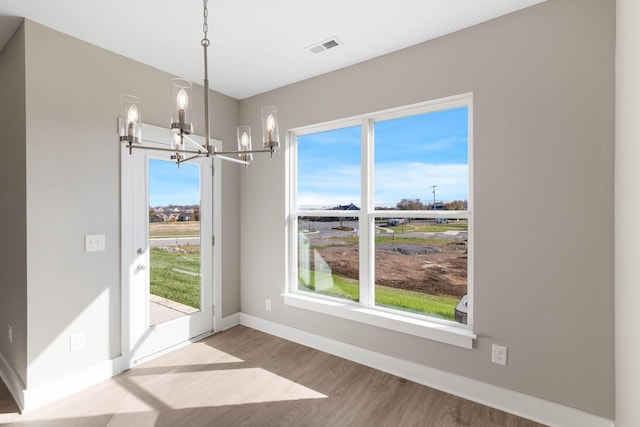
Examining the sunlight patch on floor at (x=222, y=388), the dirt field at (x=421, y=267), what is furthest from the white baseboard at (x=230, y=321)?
the dirt field at (x=421, y=267)

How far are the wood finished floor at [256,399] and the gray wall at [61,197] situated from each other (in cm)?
31

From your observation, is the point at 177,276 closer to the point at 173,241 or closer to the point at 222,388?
the point at 173,241

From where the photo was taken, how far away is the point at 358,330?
2848 mm

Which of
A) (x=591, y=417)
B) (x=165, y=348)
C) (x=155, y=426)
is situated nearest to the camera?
(x=591, y=417)

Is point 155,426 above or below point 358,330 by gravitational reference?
below

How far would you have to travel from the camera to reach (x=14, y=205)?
2.33 metres

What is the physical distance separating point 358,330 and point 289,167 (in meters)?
1.82

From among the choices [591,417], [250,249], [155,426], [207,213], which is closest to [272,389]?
[155,426]

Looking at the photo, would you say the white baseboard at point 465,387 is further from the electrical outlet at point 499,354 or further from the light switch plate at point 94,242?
the light switch plate at point 94,242

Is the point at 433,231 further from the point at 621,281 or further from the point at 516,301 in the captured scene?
the point at 621,281

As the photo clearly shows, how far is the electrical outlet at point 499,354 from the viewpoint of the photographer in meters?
2.16

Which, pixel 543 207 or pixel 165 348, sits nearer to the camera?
pixel 543 207

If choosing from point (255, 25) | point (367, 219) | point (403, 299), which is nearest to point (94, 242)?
point (255, 25)

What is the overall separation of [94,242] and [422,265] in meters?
2.73
